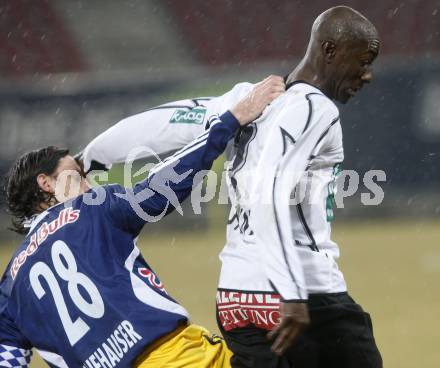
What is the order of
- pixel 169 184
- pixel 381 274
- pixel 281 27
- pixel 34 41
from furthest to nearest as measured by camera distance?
pixel 34 41
pixel 281 27
pixel 381 274
pixel 169 184

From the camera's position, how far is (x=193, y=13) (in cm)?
1334

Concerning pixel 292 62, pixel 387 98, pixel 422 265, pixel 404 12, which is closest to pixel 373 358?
pixel 422 265

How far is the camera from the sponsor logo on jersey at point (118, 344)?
2.85m

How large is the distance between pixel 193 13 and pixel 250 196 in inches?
422

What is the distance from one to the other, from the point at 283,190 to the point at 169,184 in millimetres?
365

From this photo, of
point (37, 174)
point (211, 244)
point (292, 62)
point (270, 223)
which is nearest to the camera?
point (270, 223)

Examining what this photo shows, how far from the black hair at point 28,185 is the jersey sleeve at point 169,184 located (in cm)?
40

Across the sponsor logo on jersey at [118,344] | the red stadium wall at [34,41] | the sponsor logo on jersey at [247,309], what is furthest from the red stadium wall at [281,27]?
the sponsor logo on jersey at [118,344]

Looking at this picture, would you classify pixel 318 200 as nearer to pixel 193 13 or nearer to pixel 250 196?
pixel 250 196

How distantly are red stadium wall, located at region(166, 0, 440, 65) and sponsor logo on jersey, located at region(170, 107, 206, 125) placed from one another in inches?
353

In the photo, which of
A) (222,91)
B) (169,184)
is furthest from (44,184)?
(222,91)

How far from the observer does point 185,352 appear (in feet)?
9.50

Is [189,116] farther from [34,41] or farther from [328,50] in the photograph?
[34,41]

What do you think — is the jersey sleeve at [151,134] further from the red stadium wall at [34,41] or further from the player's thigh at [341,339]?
the red stadium wall at [34,41]
